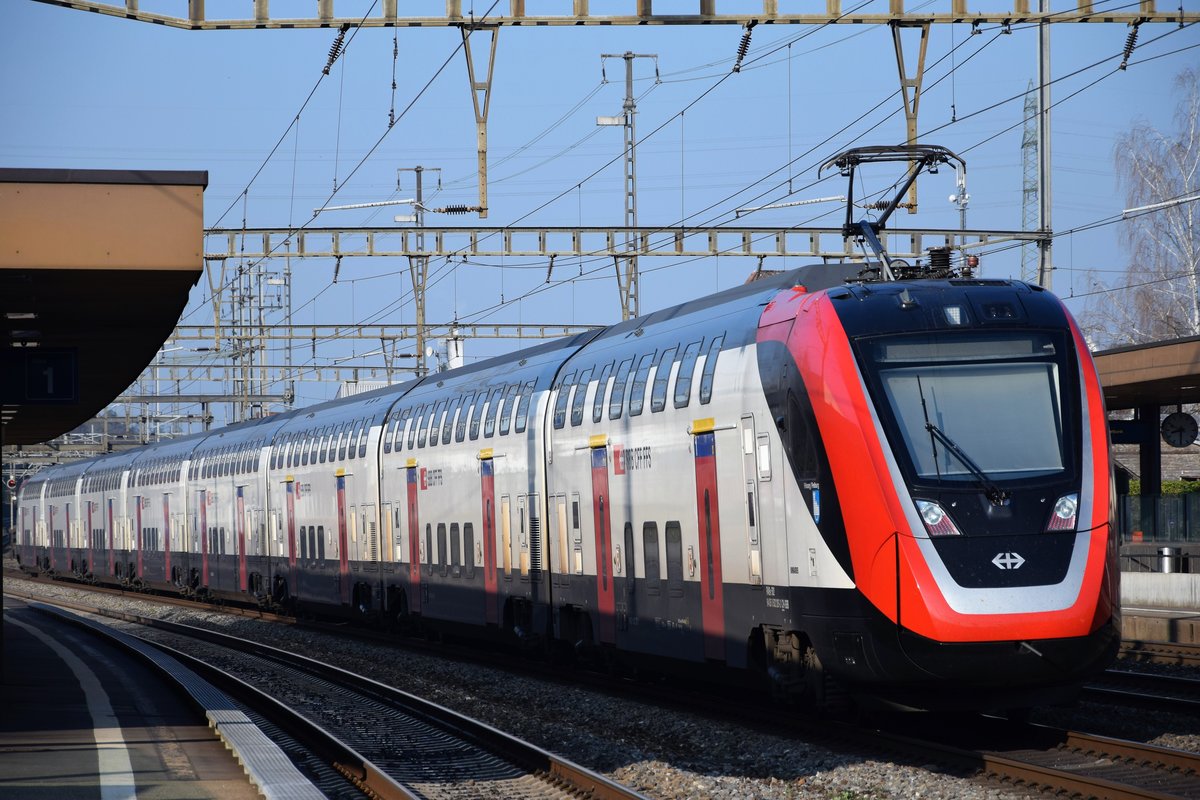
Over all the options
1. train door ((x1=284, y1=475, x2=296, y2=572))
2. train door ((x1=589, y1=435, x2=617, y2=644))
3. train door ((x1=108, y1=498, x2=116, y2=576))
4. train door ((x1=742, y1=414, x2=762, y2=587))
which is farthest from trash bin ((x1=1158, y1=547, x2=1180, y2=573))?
train door ((x1=108, y1=498, x2=116, y2=576))

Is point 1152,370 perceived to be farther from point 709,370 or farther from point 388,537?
point 388,537

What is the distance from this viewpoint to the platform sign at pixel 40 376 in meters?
17.1

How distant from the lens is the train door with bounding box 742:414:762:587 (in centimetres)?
1392

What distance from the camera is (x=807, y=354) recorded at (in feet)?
42.6

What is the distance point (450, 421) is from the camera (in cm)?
2486

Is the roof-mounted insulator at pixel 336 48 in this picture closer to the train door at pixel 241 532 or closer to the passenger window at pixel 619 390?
the passenger window at pixel 619 390

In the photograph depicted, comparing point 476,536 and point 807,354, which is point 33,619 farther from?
point 807,354

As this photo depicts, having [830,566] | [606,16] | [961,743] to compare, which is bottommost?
[961,743]

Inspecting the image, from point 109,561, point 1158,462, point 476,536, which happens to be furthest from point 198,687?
point 109,561

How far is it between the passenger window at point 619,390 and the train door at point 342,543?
44.5 feet

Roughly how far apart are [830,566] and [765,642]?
5.62ft

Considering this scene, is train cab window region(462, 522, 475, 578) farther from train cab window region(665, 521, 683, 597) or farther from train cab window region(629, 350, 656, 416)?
train cab window region(665, 521, 683, 597)

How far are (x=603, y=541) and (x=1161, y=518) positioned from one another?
47.6 ft

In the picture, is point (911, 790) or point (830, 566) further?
point (830, 566)
